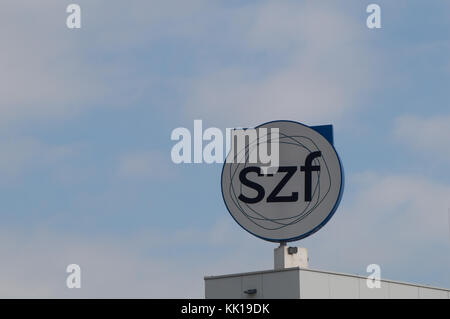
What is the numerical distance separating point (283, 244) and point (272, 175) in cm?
266

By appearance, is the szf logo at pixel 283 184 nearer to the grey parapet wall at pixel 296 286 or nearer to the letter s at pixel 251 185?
the letter s at pixel 251 185

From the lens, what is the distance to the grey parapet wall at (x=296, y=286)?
38.2 metres

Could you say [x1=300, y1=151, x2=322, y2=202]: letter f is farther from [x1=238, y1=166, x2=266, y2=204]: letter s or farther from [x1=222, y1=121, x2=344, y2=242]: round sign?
[x1=238, y1=166, x2=266, y2=204]: letter s

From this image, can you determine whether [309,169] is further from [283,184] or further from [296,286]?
[296,286]

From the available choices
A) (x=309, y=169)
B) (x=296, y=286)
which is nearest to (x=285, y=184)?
(x=309, y=169)

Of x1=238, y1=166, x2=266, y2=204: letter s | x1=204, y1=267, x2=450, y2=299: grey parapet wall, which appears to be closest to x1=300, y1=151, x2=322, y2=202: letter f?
x1=238, y1=166, x2=266, y2=204: letter s

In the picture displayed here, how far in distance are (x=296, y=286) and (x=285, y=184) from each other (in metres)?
4.73

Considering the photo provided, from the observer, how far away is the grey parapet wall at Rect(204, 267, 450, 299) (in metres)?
38.2

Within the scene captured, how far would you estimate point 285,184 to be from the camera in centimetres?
4131

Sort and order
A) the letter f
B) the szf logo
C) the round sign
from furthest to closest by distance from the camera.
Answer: the szf logo < the letter f < the round sign

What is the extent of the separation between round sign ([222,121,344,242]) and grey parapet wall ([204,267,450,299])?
2.17 metres
